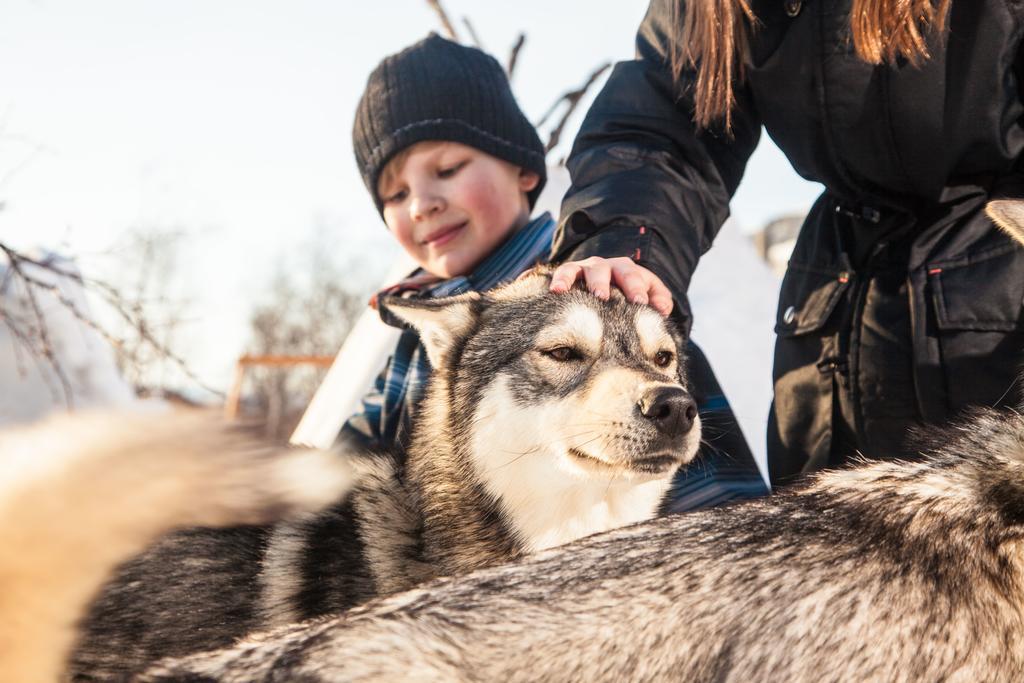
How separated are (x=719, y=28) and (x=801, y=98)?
27 centimetres

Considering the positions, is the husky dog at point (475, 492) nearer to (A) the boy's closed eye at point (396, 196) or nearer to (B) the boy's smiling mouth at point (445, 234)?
(B) the boy's smiling mouth at point (445, 234)

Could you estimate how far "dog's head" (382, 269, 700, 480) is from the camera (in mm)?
2158

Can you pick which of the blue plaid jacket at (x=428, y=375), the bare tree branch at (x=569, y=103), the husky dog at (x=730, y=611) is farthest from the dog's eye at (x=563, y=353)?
the bare tree branch at (x=569, y=103)

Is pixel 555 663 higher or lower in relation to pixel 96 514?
lower

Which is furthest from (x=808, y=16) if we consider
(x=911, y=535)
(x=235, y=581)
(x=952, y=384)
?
(x=235, y=581)

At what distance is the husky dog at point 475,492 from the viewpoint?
2.05 m

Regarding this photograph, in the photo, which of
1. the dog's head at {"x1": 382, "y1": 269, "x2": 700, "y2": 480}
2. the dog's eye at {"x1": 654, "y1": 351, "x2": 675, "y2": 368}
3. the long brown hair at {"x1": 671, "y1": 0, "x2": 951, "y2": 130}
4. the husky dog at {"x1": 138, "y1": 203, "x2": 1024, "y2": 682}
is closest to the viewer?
the husky dog at {"x1": 138, "y1": 203, "x2": 1024, "y2": 682}

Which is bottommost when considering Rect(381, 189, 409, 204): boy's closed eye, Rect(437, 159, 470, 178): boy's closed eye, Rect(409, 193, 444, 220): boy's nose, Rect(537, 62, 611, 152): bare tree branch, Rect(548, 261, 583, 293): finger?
Rect(548, 261, 583, 293): finger

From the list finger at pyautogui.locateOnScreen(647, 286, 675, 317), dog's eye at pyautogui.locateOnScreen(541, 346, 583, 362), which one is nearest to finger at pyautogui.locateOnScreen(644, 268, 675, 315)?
finger at pyautogui.locateOnScreen(647, 286, 675, 317)

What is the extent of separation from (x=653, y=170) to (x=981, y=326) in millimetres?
901

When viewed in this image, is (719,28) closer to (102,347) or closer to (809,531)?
(809,531)

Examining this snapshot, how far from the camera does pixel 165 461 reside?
191cm

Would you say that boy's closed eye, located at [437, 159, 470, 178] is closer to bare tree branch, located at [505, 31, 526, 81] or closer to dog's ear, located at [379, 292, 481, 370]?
dog's ear, located at [379, 292, 481, 370]

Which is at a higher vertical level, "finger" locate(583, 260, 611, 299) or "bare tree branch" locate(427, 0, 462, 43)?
"bare tree branch" locate(427, 0, 462, 43)
